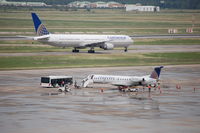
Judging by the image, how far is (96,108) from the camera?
Answer: 6612cm

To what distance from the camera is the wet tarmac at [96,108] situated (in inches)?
2180

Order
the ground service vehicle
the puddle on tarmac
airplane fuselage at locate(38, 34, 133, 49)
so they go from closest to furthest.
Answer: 1. the puddle on tarmac
2. the ground service vehicle
3. airplane fuselage at locate(38, 34, 133, 49)

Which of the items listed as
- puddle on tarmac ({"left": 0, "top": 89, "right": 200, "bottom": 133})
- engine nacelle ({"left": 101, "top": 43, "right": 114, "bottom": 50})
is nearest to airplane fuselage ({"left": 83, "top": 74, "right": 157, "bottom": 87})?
puddle on tarmac ({"left": 0, "top": 89, "right": 200, "bottom": 133})

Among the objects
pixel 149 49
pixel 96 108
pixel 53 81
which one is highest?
pixel 149 49

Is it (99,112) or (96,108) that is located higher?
(96,108)

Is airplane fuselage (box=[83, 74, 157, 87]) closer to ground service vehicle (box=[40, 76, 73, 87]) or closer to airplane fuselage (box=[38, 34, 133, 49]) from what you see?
ground service vehicle (box=[40, 76, 73, 87])

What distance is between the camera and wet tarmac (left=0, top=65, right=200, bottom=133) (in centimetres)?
5538

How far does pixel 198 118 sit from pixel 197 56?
74820mm

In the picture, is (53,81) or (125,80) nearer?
(125,80)

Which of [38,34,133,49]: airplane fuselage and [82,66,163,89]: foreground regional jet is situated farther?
[38,34,133,49]: airplane fuselage

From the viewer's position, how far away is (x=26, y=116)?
60.3 m

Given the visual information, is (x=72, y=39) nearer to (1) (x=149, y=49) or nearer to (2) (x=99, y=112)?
(1) (x=149, y=49)

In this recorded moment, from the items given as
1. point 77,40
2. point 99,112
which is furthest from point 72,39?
point 99,112

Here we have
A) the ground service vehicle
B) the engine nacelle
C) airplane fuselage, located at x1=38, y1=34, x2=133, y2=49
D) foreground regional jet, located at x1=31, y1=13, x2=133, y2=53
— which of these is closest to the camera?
the ground service vehicle
